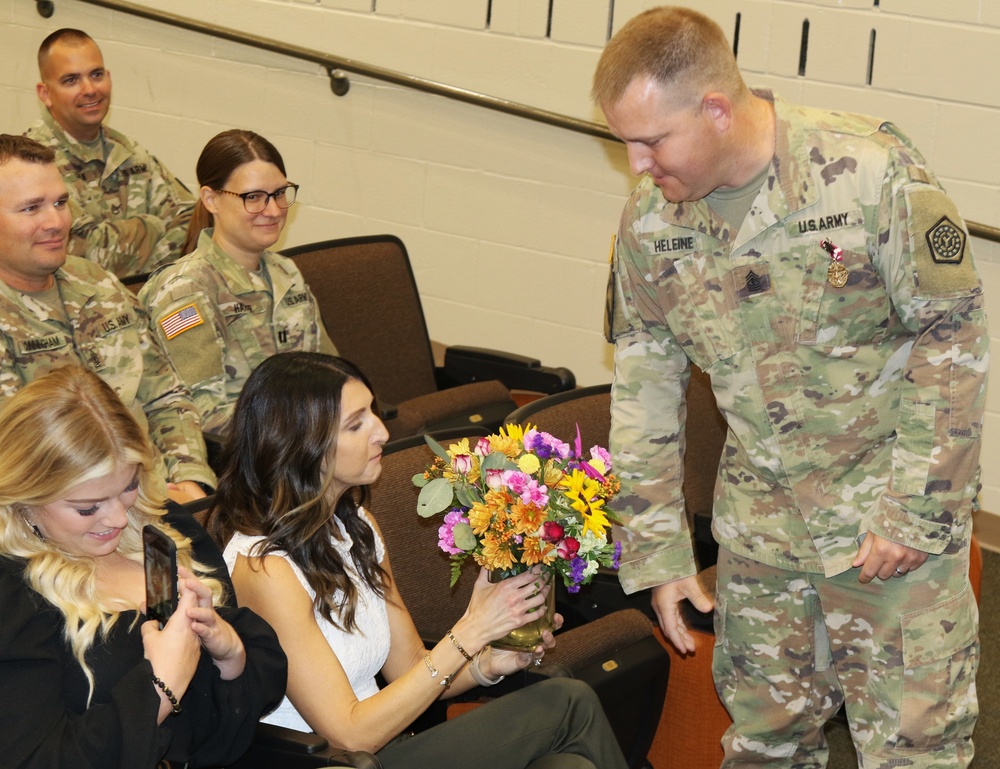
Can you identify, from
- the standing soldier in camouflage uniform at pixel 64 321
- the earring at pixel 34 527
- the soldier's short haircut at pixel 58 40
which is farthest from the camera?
the soldier's short haircut at pixel 58 40

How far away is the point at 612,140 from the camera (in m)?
4.16

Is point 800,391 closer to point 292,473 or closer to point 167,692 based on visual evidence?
point 292,473

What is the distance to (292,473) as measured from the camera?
2.11 m

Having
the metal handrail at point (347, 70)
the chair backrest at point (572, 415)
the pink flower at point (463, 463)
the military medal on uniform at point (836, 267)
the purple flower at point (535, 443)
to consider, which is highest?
the metal handrail at point (347, 70)

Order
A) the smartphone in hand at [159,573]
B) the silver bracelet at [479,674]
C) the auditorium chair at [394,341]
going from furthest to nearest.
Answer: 1. the auditorium chair at [394,341]
2. the silver bracelet at [479,674]
3. the smartphone in hand at [159,573]

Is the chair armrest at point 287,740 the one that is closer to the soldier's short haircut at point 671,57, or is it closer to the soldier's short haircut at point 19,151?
the soldier's short haircut at point 671,57

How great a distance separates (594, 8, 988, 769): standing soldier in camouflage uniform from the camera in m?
1.85

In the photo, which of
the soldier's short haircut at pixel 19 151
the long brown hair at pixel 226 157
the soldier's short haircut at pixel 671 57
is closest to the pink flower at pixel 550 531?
the soldier's short haircut at pixel 671 57

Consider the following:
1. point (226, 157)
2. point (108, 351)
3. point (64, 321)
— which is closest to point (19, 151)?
point (64, 321)

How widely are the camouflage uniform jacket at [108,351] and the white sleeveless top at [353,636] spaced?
2.63 ft

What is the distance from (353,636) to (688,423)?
1274 mm

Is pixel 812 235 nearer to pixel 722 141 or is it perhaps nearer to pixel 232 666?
pixel 722 141

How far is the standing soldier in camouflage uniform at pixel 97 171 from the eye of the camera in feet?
13.2

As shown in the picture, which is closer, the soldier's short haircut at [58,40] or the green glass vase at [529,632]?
the green glass vase at [529,632]
